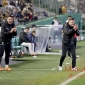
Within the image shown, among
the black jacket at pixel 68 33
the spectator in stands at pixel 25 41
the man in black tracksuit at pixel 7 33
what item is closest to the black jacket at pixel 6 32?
the man in black tracksuit at pixel 7 33

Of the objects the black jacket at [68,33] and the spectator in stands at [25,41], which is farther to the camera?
the spectator in stands at [25,41]

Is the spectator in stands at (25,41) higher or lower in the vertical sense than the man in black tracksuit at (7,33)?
lower

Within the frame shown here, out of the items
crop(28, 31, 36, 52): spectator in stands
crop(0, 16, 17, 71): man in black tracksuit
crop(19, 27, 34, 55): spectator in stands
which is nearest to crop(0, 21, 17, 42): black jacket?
crop(0, 16, 17, 71): man in black tracksuit

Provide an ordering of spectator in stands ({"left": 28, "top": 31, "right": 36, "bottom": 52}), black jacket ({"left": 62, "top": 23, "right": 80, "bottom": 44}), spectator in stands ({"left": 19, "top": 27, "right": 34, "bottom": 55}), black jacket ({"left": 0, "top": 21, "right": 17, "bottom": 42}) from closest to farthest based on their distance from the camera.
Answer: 1. black jacket ({"left": 62, "top": 23, "right": 80, "bottom": 44})
2. black jacket ({"left": 0, "top": 21, "right": 17, "bottom": 42})
3. spectator in stands ({"left": 19, "top": 27, "right": 34, "bottom": 55})
4. spectator in stands ({"left": 28, "top": 31, "right": 36, "bottom": 52})

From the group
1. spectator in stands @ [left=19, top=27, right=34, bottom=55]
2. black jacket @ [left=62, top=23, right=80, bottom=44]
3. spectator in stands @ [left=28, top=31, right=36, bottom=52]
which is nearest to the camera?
black jacket @ [left=62, top=23, right=80, bottom=44]

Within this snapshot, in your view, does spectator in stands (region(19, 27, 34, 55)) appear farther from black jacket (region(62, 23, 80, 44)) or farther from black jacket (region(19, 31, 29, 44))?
black jacket (region(62, 23, 80, 44))

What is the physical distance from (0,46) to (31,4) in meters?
26.3

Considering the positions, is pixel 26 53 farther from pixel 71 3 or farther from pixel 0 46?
pixel 71 3

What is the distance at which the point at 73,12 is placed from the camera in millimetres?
44000

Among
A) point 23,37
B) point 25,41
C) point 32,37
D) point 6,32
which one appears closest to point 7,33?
point 6,32

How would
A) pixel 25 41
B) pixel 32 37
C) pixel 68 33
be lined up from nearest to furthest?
1. pixel 68 33
2. pixel 25 41
3. pixel 32 37

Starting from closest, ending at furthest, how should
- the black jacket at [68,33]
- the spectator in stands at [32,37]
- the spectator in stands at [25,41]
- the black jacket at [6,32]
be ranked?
the black jacket at [68,33]
the black jacket at [6,32]
the spectator in stands at [25,41]
the spectator in stands at [32,37]

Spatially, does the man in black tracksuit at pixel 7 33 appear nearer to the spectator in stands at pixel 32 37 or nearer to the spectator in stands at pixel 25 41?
the spectator in stands at pixel 25 41

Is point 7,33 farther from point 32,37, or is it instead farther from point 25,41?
point 32,37
